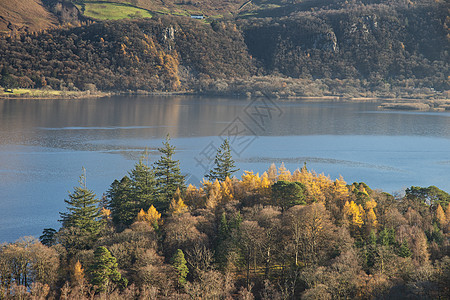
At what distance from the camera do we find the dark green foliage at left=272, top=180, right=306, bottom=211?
34.5m

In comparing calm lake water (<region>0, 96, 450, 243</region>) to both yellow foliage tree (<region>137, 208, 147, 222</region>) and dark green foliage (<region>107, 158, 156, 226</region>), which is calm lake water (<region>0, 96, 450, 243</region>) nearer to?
dark green foliage (<region>107, 158, 156, 226</region>)

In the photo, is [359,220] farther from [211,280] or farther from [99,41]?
[99,41]

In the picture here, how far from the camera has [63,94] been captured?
14725cm

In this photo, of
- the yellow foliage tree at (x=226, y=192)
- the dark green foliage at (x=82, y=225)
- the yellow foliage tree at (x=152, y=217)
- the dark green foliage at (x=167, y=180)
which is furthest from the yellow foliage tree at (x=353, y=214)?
the dark green foliage at (x=82, y=225)

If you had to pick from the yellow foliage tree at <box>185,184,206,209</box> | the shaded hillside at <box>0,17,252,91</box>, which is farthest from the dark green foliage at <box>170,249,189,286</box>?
the shaded hillside at <box>0,17,252,91</box>

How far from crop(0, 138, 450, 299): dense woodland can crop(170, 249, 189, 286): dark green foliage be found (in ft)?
0.31

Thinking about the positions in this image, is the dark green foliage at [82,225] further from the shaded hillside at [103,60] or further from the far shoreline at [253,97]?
the shaded hillside at [103,60]

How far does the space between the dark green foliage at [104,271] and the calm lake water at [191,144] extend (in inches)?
515

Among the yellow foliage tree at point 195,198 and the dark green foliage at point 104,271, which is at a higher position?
the yellow foliage tree at point 195,198

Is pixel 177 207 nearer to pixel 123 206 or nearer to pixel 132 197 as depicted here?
pixel 123 206

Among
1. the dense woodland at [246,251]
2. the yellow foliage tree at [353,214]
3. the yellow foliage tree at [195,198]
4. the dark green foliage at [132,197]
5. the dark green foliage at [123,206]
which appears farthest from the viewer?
the dark green foliage at [132,197]

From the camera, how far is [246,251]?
2891 cm

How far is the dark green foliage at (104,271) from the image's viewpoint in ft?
85.4

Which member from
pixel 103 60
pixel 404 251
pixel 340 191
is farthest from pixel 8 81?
pixel 404 251
